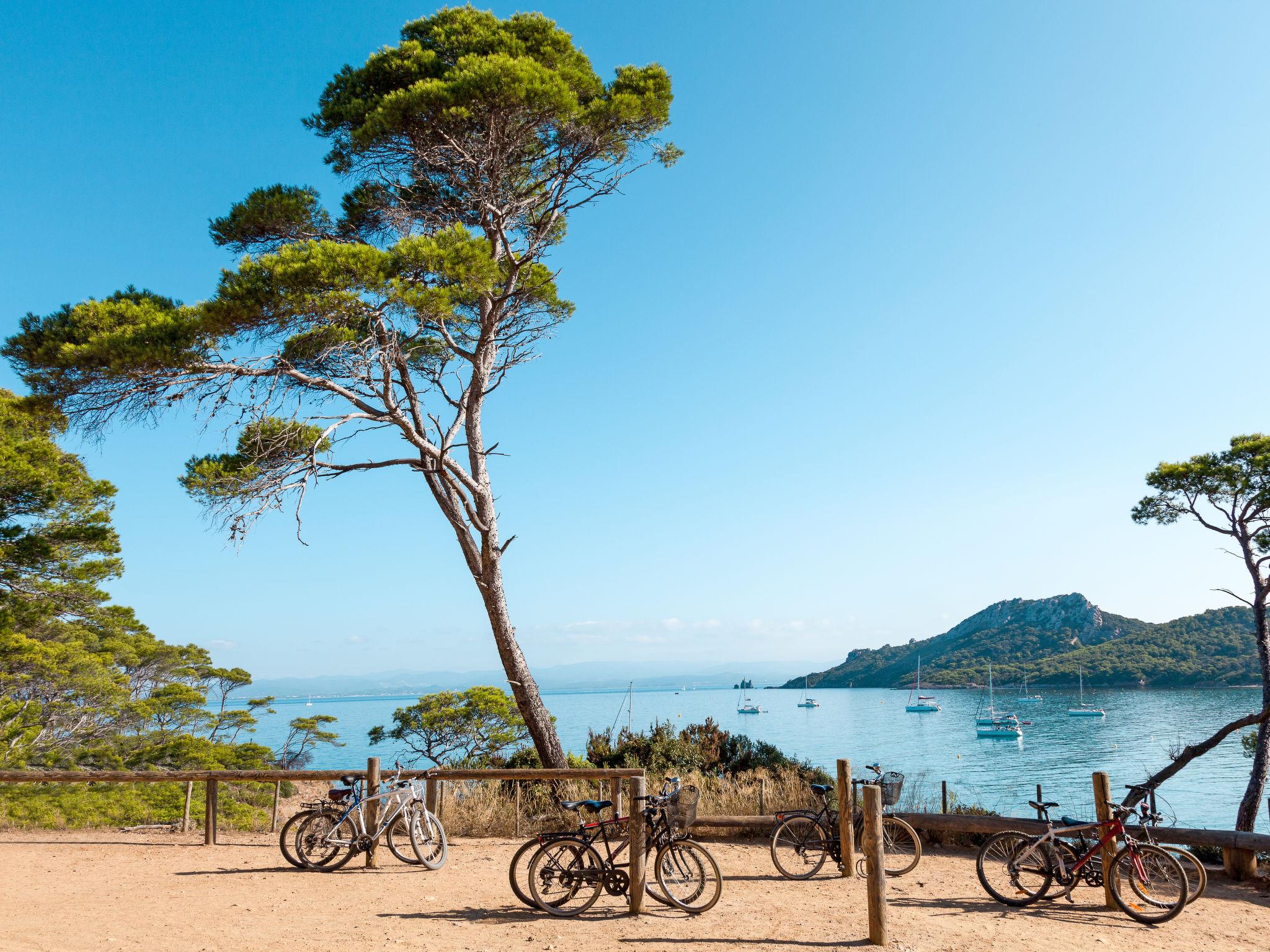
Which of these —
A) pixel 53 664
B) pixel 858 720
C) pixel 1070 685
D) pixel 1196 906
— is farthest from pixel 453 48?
pixel 1070 685

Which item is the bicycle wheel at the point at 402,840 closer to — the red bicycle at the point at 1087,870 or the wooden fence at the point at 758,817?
Answer: the wooden fence at the point at 758,817

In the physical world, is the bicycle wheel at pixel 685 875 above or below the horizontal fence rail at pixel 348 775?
below

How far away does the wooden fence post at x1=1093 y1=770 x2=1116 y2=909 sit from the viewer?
5.90m

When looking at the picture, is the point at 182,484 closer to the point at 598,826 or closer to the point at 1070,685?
the point at 598,826

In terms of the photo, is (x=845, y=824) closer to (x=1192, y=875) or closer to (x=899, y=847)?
(x=899, y=847)

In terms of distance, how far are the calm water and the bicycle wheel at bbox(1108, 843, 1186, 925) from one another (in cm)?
447

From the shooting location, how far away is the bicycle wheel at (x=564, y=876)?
5.84 metres

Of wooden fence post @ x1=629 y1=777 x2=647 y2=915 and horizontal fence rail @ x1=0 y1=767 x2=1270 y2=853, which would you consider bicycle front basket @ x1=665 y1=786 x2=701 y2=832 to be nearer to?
wooden fence post @ x1=629 y1=777 x2=647 y2=915

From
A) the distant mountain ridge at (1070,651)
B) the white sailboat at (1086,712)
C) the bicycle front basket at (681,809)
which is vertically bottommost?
the white sailboat at (1086,712)

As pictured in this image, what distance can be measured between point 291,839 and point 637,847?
3829 millimetres

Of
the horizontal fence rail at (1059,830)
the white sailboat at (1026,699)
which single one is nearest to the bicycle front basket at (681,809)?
the horizontal fence rail at (1059,830)

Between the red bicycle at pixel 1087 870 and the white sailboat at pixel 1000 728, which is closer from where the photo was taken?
the red bicycle at pixel 1087 870

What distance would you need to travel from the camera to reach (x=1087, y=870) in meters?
6.11

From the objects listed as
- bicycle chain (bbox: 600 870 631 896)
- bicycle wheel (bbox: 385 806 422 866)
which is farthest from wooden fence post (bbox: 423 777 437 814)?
bicycle chain (bbox: 600 870 631 896)
